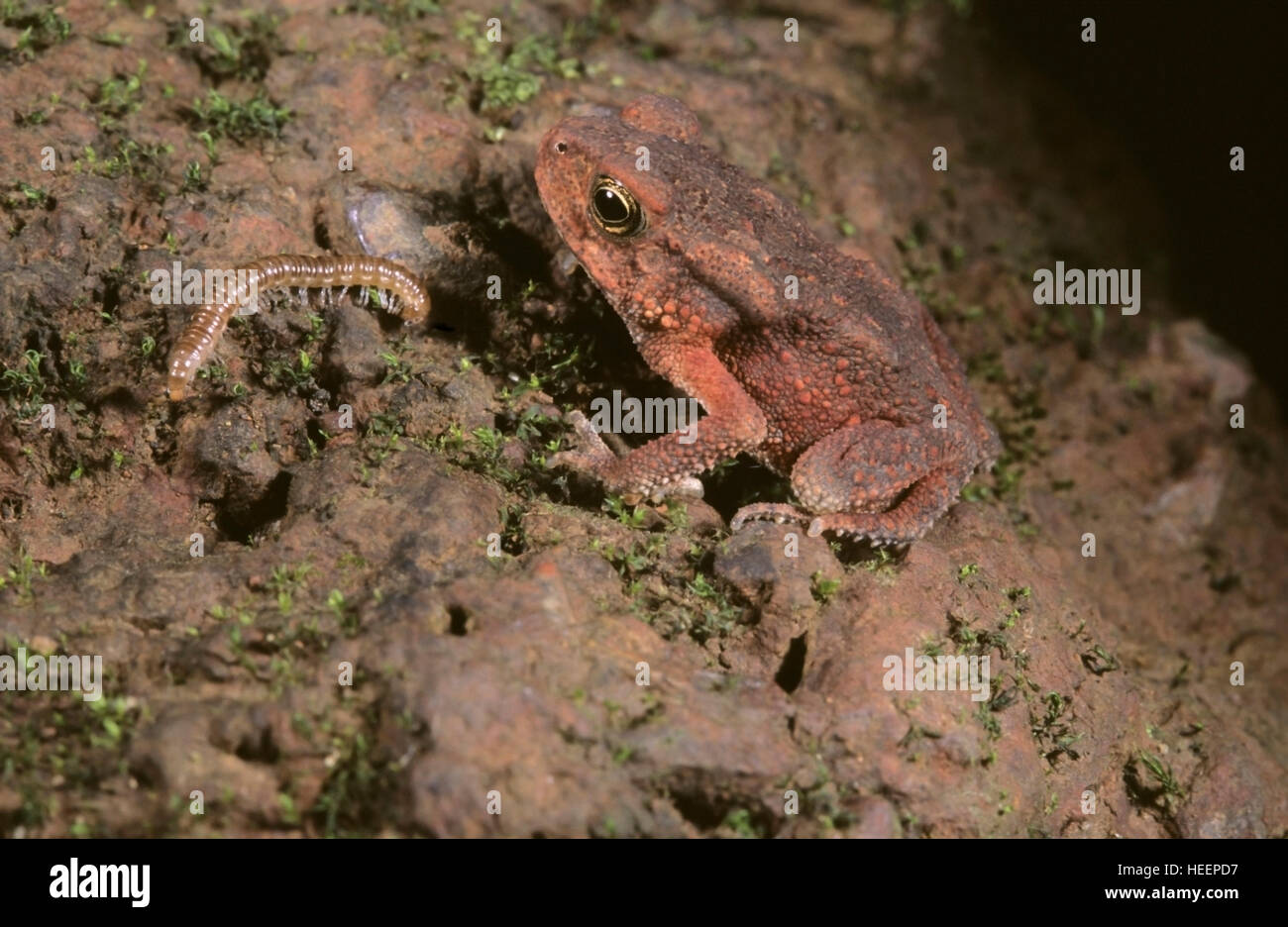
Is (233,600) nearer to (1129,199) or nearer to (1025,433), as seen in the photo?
(1025,433)

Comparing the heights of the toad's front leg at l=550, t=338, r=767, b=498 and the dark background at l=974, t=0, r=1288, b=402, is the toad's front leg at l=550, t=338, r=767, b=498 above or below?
below

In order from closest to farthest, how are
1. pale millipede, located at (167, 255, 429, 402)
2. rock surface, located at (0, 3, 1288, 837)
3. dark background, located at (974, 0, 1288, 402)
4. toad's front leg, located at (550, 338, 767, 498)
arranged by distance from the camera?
1. rock surface, located at (0, 3, 1288, 837)
2. pale millipede, located at (167, 255, 429, 402)
3. toad's front leg, located at (550, 338, 767, 498)
4. dark background, located at (974, 0, 1288, 402)

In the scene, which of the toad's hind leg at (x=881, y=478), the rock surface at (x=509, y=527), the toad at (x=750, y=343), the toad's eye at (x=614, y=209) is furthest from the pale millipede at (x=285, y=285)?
the toad's hind leg at (x=881, y=478)

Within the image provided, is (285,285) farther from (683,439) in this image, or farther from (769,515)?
(769,515)

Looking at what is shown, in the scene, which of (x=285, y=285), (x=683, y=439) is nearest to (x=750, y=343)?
(x=683, y=439)

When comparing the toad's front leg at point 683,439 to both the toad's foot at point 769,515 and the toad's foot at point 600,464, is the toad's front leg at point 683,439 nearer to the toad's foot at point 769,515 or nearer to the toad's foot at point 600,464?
the toad's foot at point 600,464

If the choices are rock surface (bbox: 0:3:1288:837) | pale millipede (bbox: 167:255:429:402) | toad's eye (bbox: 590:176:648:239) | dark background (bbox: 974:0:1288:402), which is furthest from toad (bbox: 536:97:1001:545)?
dark background (bbox: 974:0:1288:402)

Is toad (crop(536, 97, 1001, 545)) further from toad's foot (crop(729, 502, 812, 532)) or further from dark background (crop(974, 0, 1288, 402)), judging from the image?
dark background (crop(974, 0, 1288, 402))

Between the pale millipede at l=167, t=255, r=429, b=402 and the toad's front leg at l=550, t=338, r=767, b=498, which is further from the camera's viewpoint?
the toad's front leg at l=550, t=338, r=767, b=498
